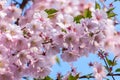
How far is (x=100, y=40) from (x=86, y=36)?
133mm

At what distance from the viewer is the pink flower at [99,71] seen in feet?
10.7

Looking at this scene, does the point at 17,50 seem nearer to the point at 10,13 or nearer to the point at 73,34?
the point at 73,34

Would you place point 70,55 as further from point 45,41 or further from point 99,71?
point 99,71

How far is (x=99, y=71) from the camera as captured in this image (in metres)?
3.31

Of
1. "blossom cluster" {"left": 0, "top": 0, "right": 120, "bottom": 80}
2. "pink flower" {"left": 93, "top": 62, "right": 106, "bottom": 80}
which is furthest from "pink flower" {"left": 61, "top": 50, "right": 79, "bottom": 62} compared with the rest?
"pink flower" {"left": 93, "top": 62, "right": 106, "bottom": 80}

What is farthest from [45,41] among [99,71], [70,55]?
[99,71]

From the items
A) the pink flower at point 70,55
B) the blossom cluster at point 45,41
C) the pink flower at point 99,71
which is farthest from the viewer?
the pink flower at point 99,71

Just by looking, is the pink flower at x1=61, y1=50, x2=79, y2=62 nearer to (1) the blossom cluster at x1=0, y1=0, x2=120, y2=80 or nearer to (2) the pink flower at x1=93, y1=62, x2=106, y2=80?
(1) the blossom cluster at x1=0, y1=0, x2=120, y2=80

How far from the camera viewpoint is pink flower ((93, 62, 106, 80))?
3265 millimetres

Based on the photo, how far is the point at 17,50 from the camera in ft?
9.50

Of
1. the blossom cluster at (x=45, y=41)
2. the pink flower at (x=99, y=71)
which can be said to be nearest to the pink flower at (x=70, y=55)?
the blossom cluster at (x=45, y=41)

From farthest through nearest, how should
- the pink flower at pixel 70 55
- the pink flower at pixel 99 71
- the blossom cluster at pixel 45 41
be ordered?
the pink flower at pixel 99 71, the pink flower at pixel 70 55, the blossom cluster at pixel 45 41

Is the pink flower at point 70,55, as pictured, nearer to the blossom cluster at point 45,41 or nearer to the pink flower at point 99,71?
the blossom cluster at point 45,41

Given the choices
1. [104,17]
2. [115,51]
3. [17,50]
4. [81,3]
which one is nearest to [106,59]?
[115,51]
